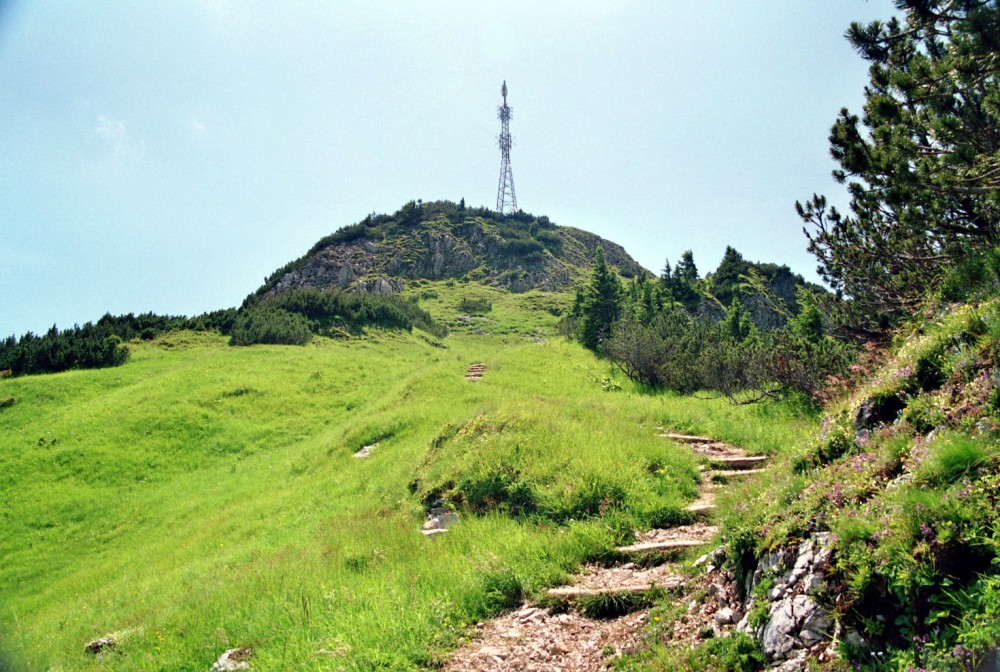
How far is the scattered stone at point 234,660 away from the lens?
19.8 ft

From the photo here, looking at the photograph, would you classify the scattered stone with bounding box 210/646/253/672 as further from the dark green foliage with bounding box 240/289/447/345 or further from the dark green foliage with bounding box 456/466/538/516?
the dark green foliage with bounding box 240/289/447/345

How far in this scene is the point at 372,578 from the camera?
7.62 meters

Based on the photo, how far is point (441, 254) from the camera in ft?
332

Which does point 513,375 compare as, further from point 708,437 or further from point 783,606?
point 783,606

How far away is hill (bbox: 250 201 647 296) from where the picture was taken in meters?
91.2

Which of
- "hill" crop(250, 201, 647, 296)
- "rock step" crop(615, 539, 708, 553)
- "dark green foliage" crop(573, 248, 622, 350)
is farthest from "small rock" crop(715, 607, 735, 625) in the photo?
"hill" crop(250, 201, 647, 296)

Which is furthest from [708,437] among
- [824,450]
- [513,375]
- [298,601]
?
[513,375]

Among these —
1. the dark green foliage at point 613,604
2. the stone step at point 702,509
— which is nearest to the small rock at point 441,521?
the dark green foliage at point 613,604

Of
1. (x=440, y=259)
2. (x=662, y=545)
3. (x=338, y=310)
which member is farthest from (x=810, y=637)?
(x=440, y=259)

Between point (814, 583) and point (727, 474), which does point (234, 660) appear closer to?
point (814, 583)

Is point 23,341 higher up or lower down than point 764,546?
higher up

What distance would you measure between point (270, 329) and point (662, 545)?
40.5 m

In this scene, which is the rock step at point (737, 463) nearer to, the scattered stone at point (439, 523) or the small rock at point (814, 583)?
the scattered stone at point (439, 523)

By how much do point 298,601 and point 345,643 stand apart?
1860 mm
